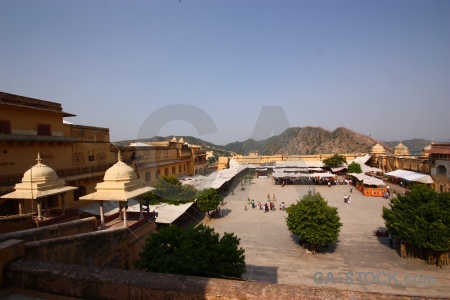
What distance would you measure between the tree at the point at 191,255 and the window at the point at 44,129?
11.5m

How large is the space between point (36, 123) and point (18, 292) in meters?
13.7

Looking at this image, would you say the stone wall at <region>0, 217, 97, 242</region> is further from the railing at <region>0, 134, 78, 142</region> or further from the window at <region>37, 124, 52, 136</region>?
the window at <region>37, 124, 52, 136</region>

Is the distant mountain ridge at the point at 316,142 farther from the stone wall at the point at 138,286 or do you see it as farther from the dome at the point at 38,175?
the stone wall at the point at 138,286

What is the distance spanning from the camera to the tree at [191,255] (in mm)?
6734

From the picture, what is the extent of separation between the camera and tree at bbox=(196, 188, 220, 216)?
1948cm

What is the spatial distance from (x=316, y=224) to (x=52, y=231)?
1121 cm

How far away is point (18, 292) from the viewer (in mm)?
3719

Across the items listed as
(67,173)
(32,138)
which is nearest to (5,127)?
(32,138)

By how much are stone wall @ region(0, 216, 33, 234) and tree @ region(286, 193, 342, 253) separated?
1161 centimetres

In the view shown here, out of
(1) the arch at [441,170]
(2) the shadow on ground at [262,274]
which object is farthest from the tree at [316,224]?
(1) the arch at [441,170]

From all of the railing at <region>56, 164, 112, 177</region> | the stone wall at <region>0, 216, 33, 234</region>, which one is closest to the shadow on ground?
the stone wall at <region>0, 216, 33, 234</region>

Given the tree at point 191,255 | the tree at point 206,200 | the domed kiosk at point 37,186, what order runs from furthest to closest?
the tree at point 206,200 → the domed kiosk at point 37,186 → the tree at point 191,255

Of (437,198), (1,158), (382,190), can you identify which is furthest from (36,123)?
(382,190)

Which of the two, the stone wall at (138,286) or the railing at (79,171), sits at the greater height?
the railing at (79,171)
